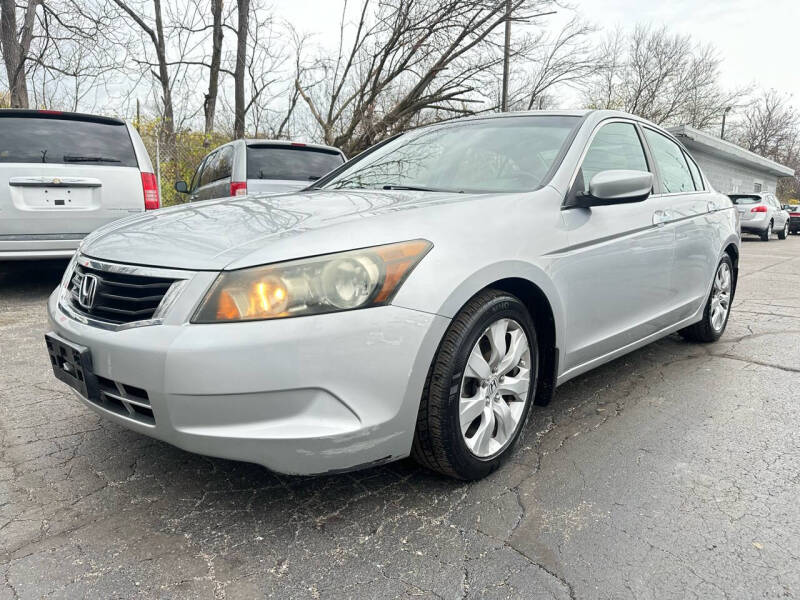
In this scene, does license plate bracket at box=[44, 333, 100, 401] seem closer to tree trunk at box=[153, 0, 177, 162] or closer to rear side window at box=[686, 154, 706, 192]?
rear side window at box=[686, 154, 706, 192]

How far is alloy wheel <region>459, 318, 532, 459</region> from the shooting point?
211cm

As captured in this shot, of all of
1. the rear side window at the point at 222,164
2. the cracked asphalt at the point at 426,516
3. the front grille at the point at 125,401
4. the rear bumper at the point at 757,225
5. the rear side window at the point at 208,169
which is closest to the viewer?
the cracked asphalt at the point at 426,516

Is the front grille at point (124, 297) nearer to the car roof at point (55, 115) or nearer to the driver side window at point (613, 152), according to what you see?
the driver side window at point (613, 152)

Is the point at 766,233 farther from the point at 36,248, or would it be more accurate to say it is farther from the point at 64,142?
the point at 36,248

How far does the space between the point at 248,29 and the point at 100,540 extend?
54.9 ft

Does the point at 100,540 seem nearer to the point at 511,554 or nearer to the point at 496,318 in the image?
the point at 511,554

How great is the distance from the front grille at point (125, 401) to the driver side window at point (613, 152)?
6.54ft

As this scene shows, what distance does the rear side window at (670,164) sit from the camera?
352 cm

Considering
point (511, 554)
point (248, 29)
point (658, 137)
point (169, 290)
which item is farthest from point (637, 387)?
point (248, 29)

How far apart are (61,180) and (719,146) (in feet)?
75.5

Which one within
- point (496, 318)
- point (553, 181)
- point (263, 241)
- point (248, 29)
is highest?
point (248, 29)

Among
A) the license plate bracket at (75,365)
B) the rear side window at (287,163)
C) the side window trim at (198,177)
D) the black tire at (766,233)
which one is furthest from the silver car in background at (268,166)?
the black tire at (766,233)

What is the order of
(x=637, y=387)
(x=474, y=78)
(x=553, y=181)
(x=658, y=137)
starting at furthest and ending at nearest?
(x=474, y=78) < (x=658, y=137) < (x=637, y=387) < (x=553, y=181)

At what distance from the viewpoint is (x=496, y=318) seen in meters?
2.15
